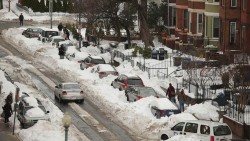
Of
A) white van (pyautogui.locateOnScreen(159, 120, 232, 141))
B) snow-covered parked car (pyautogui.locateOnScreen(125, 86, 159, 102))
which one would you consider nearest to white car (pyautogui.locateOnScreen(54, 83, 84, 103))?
snow-covered parked car (pyautogui.locateOnScreen(125, 86, 159, 102))

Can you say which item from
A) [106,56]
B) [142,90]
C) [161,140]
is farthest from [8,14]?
[161,140]

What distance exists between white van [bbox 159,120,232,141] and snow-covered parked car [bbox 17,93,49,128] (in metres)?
7.67

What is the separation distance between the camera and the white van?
1116 inches

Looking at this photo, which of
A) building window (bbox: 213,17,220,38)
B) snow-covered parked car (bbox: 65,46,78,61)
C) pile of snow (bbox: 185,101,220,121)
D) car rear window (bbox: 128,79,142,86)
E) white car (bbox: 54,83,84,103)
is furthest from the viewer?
snow-covered parked car (bbox: 65,46,78,61)

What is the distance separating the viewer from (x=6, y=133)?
107ft

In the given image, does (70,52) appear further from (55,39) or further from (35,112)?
(35,112)

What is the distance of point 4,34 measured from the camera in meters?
81.0

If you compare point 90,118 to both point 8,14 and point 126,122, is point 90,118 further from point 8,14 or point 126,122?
point 8,14

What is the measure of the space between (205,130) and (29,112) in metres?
9.99

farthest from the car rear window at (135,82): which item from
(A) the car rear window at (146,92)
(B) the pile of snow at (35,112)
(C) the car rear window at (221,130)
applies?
(C) the car rear window at (221,130)

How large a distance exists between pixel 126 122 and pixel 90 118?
2588 mm

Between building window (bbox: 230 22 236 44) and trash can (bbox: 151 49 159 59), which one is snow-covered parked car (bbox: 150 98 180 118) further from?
trash can (bbox: 151 49 159 59)

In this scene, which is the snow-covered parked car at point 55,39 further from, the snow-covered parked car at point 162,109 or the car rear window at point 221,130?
the car rear window at point 221,130

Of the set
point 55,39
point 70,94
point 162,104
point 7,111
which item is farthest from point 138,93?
point 55,39
